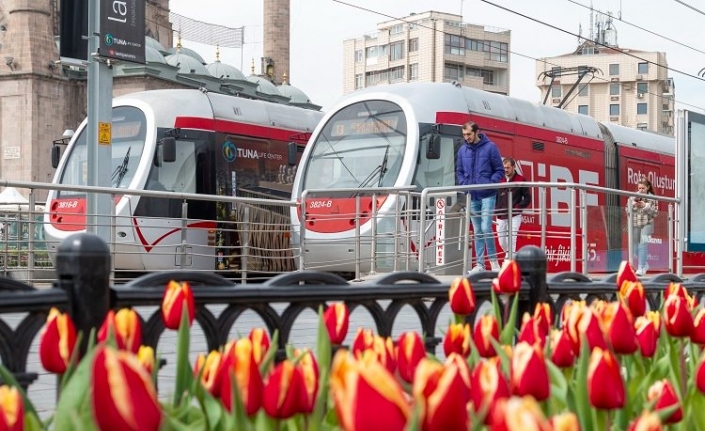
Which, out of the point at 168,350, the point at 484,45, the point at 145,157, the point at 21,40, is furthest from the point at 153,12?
the point at 168,350

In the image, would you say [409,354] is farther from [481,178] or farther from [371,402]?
[481,178]

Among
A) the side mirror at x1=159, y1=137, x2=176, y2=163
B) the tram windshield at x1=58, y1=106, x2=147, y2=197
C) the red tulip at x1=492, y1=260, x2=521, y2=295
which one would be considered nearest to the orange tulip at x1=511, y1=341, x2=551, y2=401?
the red tulip at x1=492, y1=260, x2=521, y2=295

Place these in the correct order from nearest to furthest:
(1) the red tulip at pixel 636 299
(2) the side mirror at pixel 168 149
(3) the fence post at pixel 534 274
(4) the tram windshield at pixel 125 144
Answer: (1) the red tulip at pixel 636 299 < (3) the fence post at pixel 534 274 < (2) the side mirror at pixel 168 149 < (4) the tram windshield at pixel 125 144

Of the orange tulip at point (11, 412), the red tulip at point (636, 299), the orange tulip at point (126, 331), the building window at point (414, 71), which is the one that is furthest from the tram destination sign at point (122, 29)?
the building window at point (414, 71)

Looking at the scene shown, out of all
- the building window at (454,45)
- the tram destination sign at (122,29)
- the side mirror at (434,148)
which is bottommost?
the side mirror at (434,148)

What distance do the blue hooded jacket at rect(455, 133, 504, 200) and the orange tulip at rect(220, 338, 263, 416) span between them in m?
11.3

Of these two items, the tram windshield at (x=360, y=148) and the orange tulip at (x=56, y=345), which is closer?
the orange tulip at (x=56, y=345)

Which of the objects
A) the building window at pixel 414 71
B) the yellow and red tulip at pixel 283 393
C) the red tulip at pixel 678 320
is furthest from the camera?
the building window at pixel 414 71

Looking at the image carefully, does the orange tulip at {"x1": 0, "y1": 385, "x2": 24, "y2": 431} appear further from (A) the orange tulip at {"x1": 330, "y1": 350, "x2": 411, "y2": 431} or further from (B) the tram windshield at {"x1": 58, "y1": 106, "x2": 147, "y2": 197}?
(B) the tram windshield at {"x1": 58, "y1": 106, "x2": 147, "y2": 197}

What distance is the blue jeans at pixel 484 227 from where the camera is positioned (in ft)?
41.2

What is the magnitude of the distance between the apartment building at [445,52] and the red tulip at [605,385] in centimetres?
9588

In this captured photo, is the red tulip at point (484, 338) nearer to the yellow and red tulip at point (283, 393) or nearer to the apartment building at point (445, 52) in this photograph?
the yellow and red tulip at point (283, 393)

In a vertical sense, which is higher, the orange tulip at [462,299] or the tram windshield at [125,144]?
the tram windshield at [125,144]

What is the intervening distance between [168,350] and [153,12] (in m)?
63.0
